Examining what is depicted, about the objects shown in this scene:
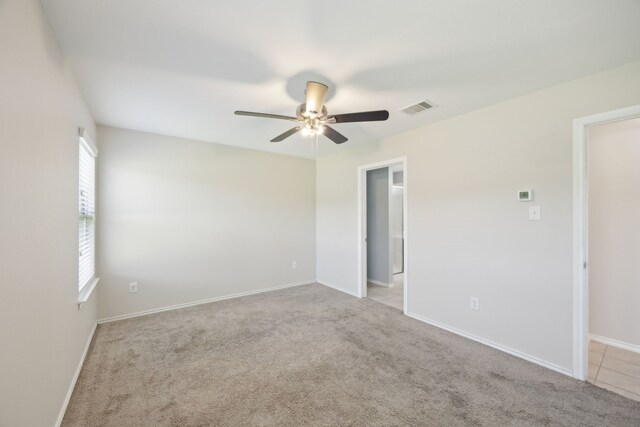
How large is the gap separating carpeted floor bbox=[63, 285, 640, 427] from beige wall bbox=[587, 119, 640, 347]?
113 cm

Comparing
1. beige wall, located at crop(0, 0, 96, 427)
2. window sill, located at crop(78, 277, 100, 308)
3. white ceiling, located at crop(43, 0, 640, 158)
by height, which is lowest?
window sill, located at crop(78, 277, 100, 308)

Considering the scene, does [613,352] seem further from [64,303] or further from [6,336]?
[64,303]

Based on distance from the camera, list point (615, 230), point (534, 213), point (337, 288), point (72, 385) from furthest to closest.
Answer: point (337, 288) → point (615, 230) → point (534, 213) → point (72, 385)

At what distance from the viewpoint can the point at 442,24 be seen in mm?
1551

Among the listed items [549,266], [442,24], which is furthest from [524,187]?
[442,24]

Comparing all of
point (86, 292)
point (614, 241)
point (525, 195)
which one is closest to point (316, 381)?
point (86, 292)

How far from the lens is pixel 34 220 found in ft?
4.48

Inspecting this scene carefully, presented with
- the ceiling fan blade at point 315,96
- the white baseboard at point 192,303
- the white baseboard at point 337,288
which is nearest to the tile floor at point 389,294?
the white baseboard at point 337,288

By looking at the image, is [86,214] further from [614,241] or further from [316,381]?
[614,241]

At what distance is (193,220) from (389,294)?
3.29 metres

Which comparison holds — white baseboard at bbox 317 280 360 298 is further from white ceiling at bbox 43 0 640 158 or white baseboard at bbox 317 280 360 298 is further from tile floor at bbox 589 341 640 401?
white ceiling at bbox 43 0 640 158

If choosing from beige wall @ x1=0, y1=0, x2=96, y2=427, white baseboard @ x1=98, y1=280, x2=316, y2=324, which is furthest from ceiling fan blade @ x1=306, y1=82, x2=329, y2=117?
white baseboard @ x1=98, y1=280, x2=316, y2=324

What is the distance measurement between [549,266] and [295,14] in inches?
109

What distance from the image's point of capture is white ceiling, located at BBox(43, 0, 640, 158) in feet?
4.76
